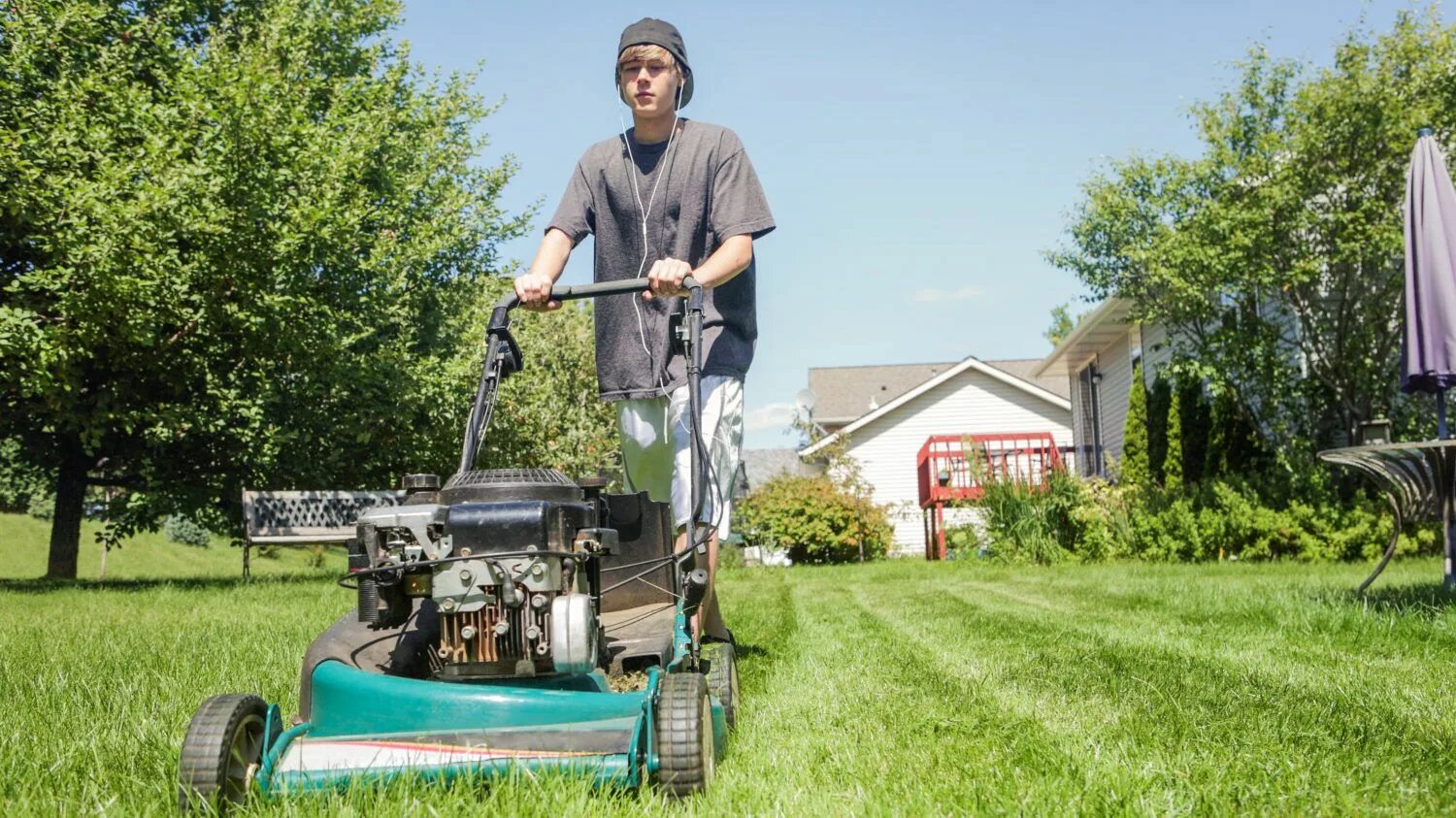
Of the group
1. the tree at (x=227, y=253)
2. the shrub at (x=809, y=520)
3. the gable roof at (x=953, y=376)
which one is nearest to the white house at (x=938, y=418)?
the gable roof at (x=953, y=376)

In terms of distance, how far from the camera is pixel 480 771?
93.0 inches

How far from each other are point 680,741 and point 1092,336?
2392cm

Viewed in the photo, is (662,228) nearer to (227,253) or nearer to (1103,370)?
(227,253)

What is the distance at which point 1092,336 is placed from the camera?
25.0 metres

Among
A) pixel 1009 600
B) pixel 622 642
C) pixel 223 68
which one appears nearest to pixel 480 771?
pixel 622 642

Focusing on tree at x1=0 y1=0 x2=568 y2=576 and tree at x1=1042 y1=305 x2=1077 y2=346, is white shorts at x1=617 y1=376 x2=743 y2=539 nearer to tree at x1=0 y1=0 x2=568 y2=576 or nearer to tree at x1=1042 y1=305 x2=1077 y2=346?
tree at x1=0 y1=0 x2=568 y2=576

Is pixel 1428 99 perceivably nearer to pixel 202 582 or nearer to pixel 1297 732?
pixel 1297 732

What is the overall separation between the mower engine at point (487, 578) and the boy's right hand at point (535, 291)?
83 cm

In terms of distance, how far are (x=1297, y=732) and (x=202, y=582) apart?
39.4 feet

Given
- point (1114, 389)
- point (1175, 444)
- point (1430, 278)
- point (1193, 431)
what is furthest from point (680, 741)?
point (1114, 389)

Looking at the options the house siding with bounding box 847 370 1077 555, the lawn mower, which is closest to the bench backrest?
the lawn mower

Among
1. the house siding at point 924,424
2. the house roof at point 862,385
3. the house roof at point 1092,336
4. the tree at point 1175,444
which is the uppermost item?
the house roof at point 862,385

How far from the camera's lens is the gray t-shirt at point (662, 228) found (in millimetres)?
3910

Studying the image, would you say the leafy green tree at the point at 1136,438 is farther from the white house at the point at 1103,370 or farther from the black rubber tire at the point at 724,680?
the black rubber tire at the point at 724,680
